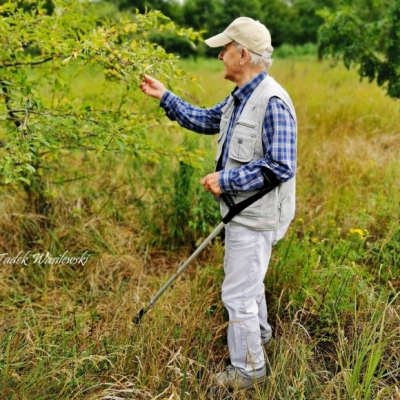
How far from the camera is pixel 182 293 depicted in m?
A: 3.23

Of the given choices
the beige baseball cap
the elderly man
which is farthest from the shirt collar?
the beige baseball cap

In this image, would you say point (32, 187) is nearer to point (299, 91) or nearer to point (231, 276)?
point (231, 276)

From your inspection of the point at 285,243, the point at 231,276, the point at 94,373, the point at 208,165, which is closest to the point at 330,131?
the point at 208,165

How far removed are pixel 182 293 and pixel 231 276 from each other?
0.91 metres

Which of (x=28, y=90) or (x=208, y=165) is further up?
(x=28, y=90)

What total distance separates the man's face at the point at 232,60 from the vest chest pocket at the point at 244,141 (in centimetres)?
27

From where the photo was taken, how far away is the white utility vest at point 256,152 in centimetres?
216

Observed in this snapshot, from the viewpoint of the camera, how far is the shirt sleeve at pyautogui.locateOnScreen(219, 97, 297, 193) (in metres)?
2.08

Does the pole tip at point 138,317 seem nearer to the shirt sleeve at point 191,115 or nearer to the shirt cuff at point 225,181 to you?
the shirt cuff at point 225,181

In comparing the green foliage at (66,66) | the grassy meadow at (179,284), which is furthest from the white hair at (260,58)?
the grassy meadow at (179,284)

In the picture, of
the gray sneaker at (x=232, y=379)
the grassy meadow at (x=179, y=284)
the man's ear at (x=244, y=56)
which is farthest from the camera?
the gray sneaker at (x=232, y=379)

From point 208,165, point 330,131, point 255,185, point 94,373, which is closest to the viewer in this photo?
point 255,185

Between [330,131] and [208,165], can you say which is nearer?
[208,165]

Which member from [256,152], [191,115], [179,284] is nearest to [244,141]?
[256,152]
